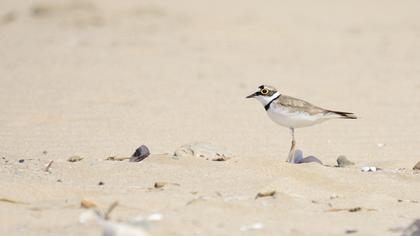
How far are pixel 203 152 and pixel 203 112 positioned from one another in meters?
2.90

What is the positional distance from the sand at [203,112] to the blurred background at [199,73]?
0.03 m

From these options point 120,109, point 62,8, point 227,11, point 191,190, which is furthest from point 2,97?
point 227,11

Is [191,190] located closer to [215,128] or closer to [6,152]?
[6,152]

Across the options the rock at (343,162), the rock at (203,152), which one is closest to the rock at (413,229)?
the rock at (203,152)

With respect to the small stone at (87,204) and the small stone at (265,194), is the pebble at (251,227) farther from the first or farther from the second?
the small stone at (87,204)

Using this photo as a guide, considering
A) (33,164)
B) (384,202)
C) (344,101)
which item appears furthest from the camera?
(344,101)

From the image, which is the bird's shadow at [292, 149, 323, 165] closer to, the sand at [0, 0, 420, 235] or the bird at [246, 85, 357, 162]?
the bird at [246, 85, 357, 162]

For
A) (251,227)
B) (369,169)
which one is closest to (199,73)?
(369,169)

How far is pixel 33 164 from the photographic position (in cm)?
641

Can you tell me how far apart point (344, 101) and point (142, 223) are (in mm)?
6125

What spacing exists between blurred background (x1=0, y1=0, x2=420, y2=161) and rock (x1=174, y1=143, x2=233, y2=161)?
3.05 feet

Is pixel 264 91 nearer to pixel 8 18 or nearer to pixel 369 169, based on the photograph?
pixel 369 169

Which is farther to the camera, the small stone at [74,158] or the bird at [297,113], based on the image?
the bird at [297,113]

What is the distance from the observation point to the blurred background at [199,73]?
26.8ft
